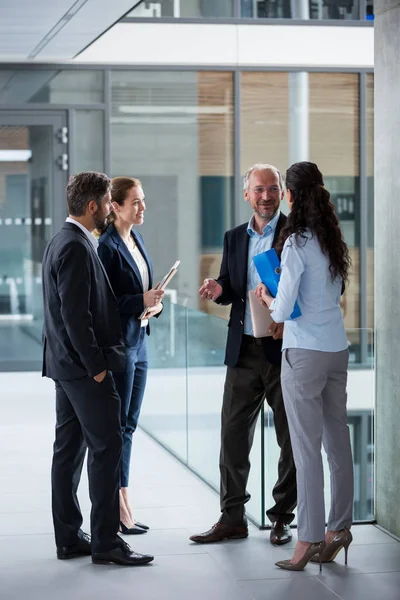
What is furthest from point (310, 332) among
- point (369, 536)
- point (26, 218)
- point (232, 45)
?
point (232, 45)

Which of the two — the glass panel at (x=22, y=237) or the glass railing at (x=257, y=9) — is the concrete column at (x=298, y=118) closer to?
the glass railing at (x=257, y=9)

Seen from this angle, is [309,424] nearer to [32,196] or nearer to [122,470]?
[122,470]

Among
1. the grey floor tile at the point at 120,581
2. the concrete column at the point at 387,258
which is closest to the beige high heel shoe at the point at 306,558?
the grey floor tile at the point at 120,581

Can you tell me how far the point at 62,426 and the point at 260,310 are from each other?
1088mm

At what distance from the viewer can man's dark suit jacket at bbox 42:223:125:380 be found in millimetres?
4793

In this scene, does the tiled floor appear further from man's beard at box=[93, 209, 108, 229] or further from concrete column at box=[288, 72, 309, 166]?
concrete column at box=[288, 72, 309, 166]

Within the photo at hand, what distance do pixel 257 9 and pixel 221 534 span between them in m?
8.82

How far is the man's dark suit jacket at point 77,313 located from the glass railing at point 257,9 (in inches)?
329

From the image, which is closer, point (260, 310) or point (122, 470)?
point (260, 310)

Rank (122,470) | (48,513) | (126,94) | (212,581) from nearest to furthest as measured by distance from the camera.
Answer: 1. (212,581)
2. (122,470)
3. (48,513)
4. (126,94)

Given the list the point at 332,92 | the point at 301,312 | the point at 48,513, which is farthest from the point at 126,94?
the point at 301,312

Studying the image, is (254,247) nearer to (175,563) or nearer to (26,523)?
(175,563)

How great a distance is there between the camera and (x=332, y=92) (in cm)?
1327

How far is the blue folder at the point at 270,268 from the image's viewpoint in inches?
197
